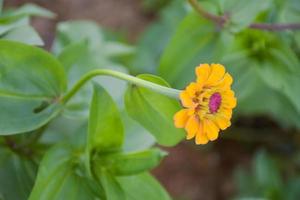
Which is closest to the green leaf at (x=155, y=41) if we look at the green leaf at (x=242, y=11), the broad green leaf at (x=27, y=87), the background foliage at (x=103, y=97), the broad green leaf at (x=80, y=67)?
the background foliage at (x=103, y=97)

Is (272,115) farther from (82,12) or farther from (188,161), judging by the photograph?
(82,12)

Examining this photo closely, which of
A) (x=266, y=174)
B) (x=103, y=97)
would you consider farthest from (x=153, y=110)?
(x=266, y=174)

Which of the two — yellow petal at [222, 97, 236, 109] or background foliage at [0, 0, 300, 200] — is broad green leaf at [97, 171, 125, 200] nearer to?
background foliage at [0, 0, 300, 200]

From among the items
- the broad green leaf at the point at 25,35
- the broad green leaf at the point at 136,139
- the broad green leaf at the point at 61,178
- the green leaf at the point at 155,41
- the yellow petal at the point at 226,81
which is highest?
the green leaf at the point at 155,41

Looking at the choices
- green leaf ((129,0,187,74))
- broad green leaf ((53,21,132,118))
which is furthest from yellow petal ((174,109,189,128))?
green leaf ((129,0,187,74))

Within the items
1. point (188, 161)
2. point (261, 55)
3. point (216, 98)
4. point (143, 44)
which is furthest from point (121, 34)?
point (216, 98)

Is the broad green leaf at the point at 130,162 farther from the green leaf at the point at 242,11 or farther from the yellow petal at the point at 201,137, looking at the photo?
the green leaf at the point at 242,11
